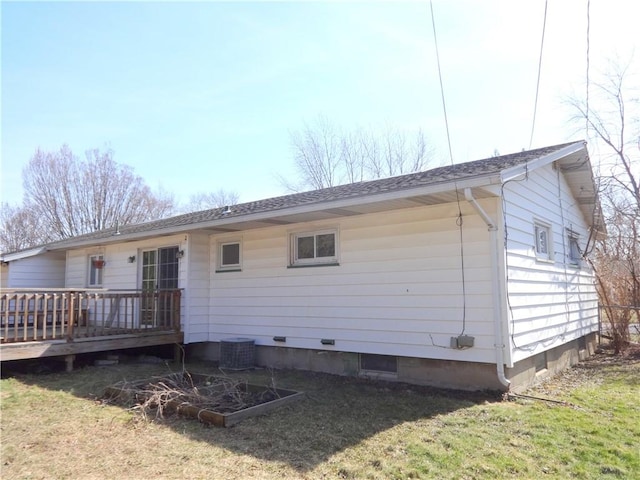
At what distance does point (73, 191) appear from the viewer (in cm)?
2491

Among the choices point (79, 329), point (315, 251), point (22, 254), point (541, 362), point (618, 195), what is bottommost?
point (541, 362)

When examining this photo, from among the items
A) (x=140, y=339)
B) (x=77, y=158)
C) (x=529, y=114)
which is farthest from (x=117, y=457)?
(x=77, y=158)

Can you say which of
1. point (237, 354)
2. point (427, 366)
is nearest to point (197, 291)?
point (237, 354)

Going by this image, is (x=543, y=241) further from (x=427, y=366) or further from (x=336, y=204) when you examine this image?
(x=336, y=204)

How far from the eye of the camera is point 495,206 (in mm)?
5926

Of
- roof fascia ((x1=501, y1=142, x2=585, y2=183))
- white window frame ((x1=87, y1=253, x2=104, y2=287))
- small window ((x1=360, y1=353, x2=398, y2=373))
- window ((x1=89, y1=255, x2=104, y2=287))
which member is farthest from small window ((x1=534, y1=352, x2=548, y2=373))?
white window frame ((x1=87, y1=253, x2=104, y2=287))

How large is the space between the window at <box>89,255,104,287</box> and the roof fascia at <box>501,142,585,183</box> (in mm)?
10196

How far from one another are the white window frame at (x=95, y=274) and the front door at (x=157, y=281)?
7.00 ft

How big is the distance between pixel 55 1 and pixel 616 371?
11409mm

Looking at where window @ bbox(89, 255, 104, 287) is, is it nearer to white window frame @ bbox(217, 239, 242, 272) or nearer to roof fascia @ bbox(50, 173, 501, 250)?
roof fascia @ bbox(50, 173, 501, 250)

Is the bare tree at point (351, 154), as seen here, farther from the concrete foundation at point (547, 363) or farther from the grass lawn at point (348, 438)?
the grass lawn at point (348, 438)

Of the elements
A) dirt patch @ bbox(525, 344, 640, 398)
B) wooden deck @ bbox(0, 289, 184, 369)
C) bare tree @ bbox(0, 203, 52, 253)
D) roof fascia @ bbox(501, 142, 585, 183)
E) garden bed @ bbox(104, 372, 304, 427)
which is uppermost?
bare tree @ bbox(0, 203, 52, 253)

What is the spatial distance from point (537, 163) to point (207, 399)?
5.82 metres

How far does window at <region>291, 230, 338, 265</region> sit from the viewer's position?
24.8 feet
